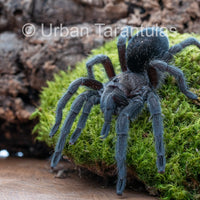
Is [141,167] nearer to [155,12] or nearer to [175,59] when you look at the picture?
[175,59]

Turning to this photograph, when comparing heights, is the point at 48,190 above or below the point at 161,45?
below

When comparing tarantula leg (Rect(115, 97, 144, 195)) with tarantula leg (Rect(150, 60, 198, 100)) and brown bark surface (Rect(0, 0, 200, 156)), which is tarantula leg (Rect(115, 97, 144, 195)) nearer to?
tarantula leg (Rect(150, 60, 198, 100))

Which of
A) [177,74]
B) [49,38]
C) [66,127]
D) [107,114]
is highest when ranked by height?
[49,38]

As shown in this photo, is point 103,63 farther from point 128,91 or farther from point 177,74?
point 177,74

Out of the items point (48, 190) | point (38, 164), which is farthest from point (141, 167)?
point (38, 164)

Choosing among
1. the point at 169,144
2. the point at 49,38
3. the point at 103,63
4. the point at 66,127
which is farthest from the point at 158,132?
the point at 49,38
